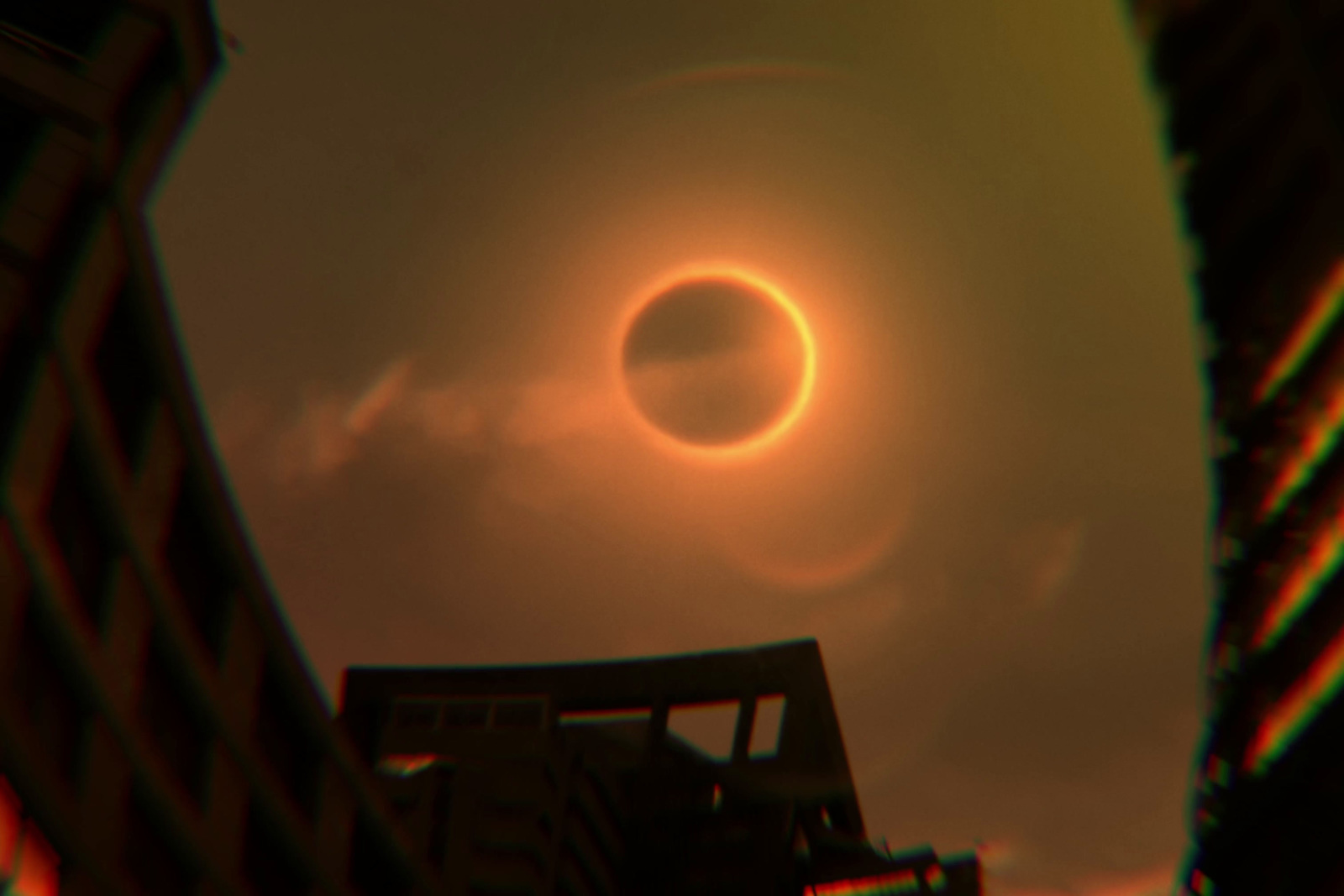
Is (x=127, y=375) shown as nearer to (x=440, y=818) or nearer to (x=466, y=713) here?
(x=440, y=818)

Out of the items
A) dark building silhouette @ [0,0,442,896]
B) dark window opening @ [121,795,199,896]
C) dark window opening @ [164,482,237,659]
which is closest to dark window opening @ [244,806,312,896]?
dark building silhouette @ [0,0,442,896]

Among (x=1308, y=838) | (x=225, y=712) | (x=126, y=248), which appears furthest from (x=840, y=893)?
(x=126, y=248)

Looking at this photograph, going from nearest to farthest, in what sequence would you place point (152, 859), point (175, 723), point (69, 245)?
point (69, 245), point (152, 859), point (175, 723)

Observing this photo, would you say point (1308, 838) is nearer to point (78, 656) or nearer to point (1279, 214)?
point (1279, 214)

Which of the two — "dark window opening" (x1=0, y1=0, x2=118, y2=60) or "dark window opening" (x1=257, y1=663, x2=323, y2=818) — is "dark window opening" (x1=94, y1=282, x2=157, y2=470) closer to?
"dark window opening" (x1=0, y1=0, x2=118, y2=60)

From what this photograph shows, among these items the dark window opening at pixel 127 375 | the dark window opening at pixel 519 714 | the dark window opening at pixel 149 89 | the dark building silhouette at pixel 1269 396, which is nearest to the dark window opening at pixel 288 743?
the dark window opening at pixel 127 375

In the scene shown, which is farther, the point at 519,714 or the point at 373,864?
the point at 519,714

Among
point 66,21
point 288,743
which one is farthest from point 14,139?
point 288,743
